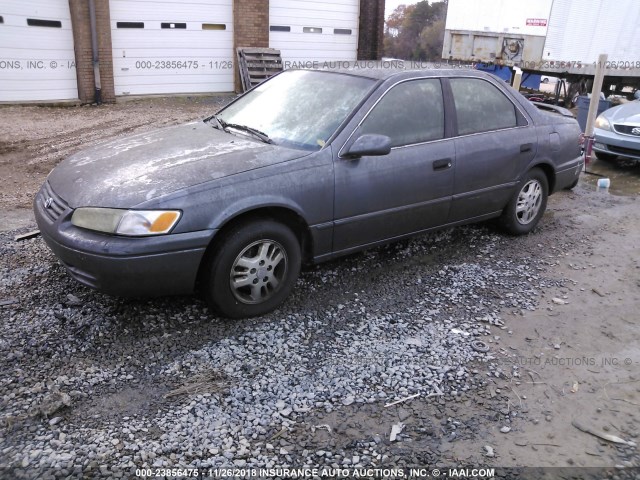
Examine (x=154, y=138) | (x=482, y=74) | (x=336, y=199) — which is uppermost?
(x=482, y=74)

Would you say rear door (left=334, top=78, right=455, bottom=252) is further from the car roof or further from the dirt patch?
the dirt patch

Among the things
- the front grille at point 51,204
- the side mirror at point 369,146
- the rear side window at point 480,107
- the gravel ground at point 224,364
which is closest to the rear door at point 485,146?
the rear side window at point 480,107

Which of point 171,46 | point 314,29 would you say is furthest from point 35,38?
point 314,29

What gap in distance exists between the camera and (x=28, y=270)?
4379 millimetres

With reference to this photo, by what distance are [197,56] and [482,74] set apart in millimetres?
10799

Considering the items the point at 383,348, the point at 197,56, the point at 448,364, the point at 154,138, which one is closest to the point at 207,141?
the point at 154,138

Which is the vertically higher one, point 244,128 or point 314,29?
point 314,29

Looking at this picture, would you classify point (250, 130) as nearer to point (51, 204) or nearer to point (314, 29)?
point (51, 204)

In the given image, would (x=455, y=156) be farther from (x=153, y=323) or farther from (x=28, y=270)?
(x=28, y=270)

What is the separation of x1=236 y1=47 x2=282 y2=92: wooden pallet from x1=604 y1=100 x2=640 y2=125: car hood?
8206mm

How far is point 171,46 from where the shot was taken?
45.7ft

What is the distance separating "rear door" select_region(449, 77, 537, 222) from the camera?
190 inches

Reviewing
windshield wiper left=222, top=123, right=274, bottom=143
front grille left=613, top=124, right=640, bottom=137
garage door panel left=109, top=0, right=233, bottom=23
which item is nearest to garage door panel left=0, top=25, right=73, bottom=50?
garage door panel left=109, top=0, right=233, bottom=23

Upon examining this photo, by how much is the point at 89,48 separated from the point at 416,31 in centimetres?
2665
